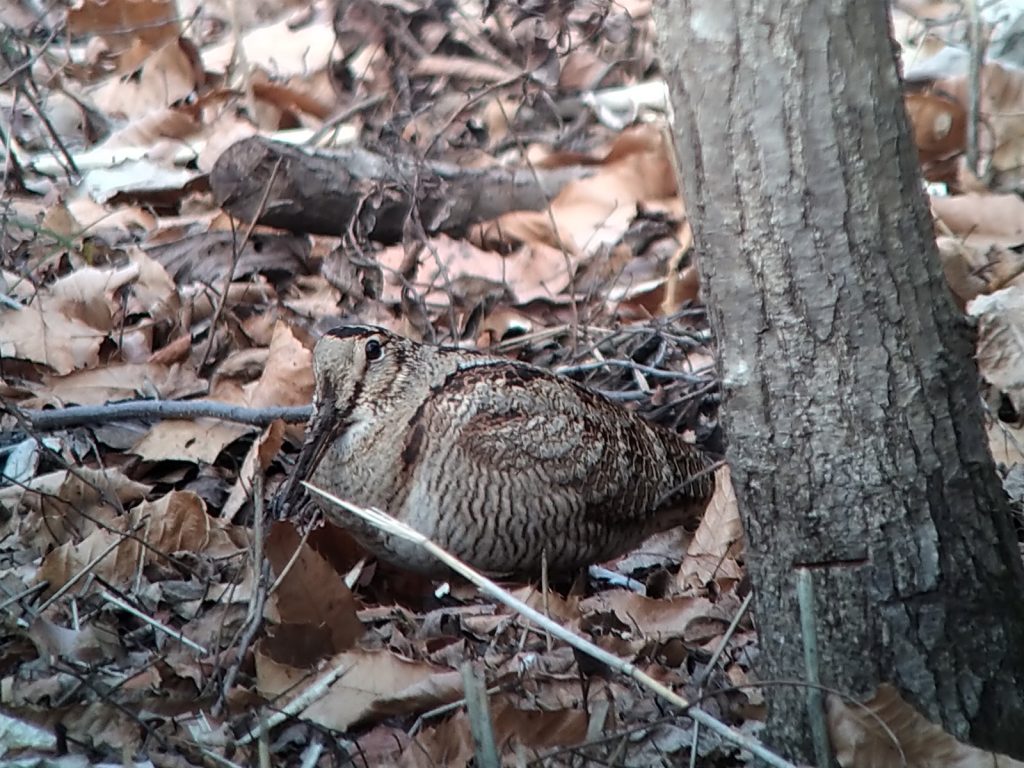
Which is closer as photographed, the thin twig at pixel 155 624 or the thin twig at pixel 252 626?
the thin twig at pixel 252 626

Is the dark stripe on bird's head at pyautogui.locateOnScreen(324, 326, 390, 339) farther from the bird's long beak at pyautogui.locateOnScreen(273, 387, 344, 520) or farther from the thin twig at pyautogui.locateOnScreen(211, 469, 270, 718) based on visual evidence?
the thin twig at pyautogui.locateOnScreen(211, 469, 270, 718)

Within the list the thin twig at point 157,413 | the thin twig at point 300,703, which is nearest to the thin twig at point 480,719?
the thin twig at point 300,703

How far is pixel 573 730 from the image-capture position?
2742 millimetres

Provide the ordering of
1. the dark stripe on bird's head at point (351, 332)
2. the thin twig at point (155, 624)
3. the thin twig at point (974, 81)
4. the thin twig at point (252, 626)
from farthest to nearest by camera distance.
Answer: 1. the thin twig at point (974, 81)
2. the dark stripe on bird's head at point (351, 332)
3. the thin twig at point (155, 624)
4. the thin twig at point (252, 626)

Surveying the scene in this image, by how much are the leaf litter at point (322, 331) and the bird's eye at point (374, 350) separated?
387 mm

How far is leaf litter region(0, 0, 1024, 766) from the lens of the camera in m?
2.88

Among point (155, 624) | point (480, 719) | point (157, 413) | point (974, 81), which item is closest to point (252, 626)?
point (155, 624)

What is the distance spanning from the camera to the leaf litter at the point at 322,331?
2.88 m

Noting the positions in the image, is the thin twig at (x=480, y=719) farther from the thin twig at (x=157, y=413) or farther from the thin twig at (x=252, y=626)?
the thin twig at (x=157, y=413)

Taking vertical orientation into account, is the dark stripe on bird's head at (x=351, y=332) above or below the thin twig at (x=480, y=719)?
below

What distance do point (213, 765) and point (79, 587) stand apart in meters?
1.06

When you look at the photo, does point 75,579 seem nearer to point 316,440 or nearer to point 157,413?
point 316,440

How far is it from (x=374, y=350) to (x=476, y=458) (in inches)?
17.4

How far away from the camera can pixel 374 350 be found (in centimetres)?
407
